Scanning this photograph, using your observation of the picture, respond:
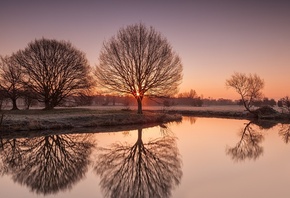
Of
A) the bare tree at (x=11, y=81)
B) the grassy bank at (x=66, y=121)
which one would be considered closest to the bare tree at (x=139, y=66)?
the grassy bank at (x=66, y=121)

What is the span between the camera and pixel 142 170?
11023 mm

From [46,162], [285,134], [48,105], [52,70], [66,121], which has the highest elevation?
[52,70]

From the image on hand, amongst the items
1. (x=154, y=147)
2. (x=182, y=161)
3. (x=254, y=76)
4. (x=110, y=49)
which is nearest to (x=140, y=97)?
(x=110, y=49)

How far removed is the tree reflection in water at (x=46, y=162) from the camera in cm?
950

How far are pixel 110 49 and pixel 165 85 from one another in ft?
32.6

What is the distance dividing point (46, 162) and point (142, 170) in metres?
5.03

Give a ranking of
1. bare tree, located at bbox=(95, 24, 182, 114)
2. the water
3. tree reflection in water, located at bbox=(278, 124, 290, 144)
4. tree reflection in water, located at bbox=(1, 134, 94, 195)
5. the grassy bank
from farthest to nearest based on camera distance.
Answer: bare tree, located at bbox=(95, 24, 182, 114) < the grassy bank < tree reflection in water, located at bbox=(278, 124, 290, 144) < tree reflection in water, located at bbox=(1, 134, 94, 195) < the water

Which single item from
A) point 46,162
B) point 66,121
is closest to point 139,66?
point 66,121

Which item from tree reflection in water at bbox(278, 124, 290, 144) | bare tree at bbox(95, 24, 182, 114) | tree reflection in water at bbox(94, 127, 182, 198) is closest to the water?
tree reflection in water at bbox(94, 127, 182, 198)

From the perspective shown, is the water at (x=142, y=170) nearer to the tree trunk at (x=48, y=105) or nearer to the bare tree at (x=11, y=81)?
the tree trunk at (x=48, y=105)

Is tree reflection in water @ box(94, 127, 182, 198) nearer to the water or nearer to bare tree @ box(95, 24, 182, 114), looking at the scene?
the water

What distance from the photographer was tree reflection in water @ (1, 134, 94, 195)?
31.2ft

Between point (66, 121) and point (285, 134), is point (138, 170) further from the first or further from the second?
point (66, 121)

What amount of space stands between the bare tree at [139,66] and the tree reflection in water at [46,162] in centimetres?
2071
